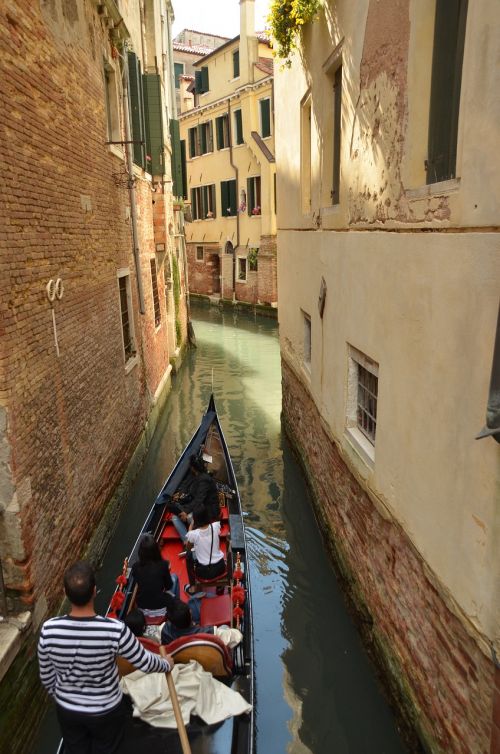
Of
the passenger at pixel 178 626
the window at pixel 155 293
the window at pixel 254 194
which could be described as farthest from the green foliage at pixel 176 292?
the passenger at pixel 178 626

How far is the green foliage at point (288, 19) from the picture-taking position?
5445 mm

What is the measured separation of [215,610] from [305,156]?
537 centimetres

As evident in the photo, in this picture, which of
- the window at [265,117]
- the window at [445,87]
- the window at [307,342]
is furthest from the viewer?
the window at [265,117]

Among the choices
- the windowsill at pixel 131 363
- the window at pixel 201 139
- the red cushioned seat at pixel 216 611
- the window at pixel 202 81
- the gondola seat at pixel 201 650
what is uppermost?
the window at pixel 202 81

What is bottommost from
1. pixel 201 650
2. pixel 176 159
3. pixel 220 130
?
pixel 201 650

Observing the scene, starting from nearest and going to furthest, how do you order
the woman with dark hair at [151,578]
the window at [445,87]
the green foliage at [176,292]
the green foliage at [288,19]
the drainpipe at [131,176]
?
the window at [445,87], the woman with dark hair at [151,578], the green foliage at [288,19], the drainpipe at [131,176], the green foliage at [176,292]

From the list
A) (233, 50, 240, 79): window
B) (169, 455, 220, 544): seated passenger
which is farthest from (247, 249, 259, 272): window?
(169, 455, 220, 544): seated passenger

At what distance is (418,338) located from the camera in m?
3.29

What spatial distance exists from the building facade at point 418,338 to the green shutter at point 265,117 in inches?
611

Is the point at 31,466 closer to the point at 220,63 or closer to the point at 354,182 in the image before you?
the point at 354,182

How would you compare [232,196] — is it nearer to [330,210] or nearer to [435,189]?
[330,210]

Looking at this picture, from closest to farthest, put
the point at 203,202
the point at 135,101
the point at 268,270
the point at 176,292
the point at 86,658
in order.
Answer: the point at 86,658 < the point at 135,101 < the point at 176,292 < the point at 268,270 < the point at 203,202

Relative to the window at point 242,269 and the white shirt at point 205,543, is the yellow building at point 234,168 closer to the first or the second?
the window at point 242,269

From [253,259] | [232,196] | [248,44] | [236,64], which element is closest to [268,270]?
[253,259]
